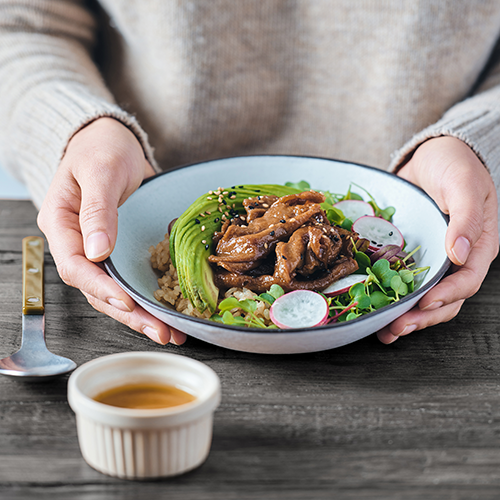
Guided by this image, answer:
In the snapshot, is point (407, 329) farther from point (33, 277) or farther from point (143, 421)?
point (33, 277)

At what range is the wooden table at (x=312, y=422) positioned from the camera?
1.22 meters

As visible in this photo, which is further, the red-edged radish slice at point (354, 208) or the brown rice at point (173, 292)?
the red-edged radish slice at point (354, 208)

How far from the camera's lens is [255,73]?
3.05 meters

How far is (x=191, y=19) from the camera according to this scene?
283 cm

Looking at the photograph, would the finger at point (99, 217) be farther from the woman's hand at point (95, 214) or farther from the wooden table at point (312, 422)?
the wooden table at point (312, 422)

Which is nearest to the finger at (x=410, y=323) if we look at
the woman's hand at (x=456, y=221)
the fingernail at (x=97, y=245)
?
the woman's hand at (x=456, y=221)

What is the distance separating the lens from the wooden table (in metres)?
1.22

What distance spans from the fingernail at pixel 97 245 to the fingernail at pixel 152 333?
292 millimetres

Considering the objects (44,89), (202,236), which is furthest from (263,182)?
(44,89)

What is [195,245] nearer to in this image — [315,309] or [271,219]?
[271,219]

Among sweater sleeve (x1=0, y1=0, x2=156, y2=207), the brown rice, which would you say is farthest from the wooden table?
sweater sleeve (x1=0, y1=0, x2=156, y2=207)

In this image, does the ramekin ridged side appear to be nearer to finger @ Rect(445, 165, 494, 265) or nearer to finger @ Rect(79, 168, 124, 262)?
finger @ Rect(79, 168, 124, 262)

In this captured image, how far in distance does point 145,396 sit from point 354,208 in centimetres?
140

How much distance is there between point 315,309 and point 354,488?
2.09 feet
